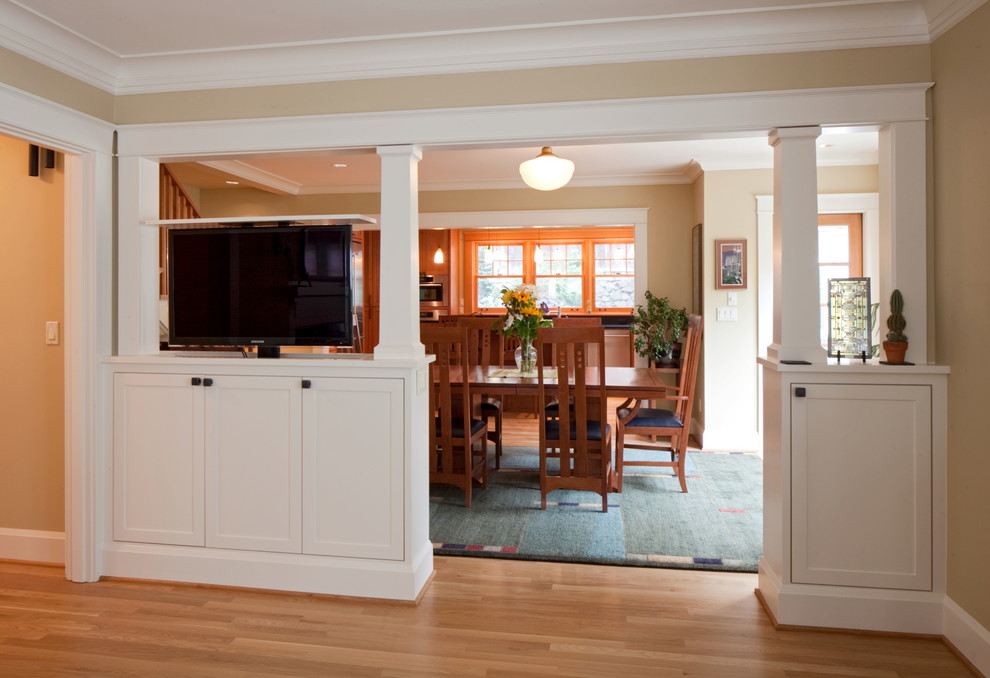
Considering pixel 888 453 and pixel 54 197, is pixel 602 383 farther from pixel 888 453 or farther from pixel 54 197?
pixel 54 197

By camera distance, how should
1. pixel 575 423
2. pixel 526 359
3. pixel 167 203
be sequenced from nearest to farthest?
pixel 575 423
pixel 167 203
pixel 526 359

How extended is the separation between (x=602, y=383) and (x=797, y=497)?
141 centimetres

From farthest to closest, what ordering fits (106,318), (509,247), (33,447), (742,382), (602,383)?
(509,247), (742,382), (602,383), (33,447), (106,318)

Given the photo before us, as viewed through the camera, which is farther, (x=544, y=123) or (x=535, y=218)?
(x=535, y=218)

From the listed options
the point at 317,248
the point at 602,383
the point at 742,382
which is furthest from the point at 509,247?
the point at 317,248

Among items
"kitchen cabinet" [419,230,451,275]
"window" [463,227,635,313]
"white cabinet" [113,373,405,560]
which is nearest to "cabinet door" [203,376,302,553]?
"white cabinet" [113,373,405,560]

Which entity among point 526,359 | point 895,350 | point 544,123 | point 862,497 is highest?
point 544,123

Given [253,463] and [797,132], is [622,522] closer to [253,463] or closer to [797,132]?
[253,463]

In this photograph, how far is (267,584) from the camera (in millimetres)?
2805

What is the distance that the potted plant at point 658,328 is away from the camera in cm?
588

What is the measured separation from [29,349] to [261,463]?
4.52ft

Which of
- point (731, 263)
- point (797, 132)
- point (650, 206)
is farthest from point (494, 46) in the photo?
point (650, 206)

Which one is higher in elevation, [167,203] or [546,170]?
[546,170]

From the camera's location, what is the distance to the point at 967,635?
2262mm
